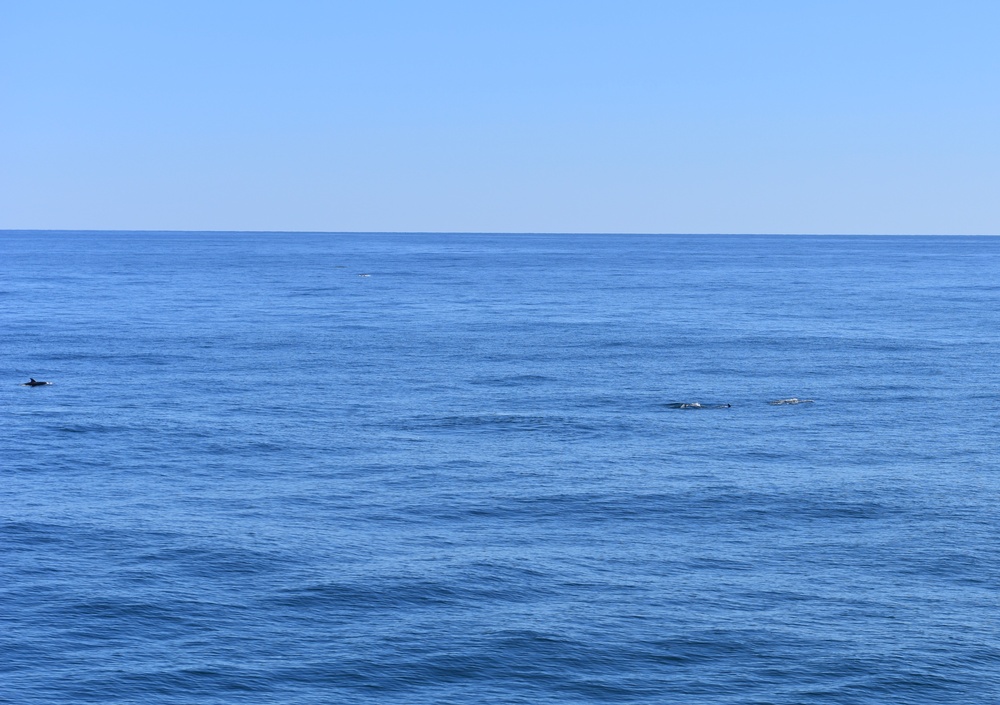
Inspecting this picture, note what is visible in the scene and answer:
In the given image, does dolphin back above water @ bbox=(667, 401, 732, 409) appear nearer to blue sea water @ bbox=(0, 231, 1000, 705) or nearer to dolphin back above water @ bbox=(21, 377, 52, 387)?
blue sea water @ bbox=(0, 231, 1000, 705)

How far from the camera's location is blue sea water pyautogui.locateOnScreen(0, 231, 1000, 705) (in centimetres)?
3606

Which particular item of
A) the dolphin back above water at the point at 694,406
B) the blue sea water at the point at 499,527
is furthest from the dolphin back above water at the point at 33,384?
the dolphin back above water at the point at 694,406

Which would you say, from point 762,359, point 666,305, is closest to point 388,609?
point 762,359

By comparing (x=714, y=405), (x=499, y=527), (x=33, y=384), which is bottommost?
(x=499, y=527)

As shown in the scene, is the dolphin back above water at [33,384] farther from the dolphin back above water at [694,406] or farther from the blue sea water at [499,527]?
the dolphin back above water at [694,406]

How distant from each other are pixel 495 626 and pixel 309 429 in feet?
103

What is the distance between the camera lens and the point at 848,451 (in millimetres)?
62469

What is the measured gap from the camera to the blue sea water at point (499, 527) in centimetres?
3606

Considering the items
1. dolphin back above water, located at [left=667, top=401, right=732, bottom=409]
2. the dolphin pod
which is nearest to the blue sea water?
dolphin back above water, located at [left=667, top=401, right=732, bottom=409]

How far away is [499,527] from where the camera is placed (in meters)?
49.2

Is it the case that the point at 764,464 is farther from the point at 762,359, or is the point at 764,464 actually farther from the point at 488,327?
the point at 488,327

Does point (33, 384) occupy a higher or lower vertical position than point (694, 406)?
lower

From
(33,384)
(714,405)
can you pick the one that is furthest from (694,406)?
(33,384)

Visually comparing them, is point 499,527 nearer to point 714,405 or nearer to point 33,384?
point 714,405
